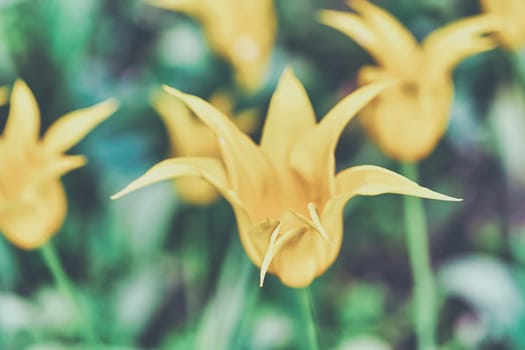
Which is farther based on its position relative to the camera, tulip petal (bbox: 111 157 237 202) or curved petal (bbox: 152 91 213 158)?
curved petal (bbox: 152 91 213 158)

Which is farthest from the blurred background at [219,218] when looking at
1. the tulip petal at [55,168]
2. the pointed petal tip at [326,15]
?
the tulip petal at [55,168]

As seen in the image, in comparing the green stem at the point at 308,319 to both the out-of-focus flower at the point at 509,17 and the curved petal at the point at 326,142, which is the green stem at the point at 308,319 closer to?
the curved petal at the point at 326,142

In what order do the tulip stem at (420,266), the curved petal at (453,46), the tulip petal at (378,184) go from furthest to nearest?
the tulip stem at (420,266) → the curved petal at (453,46) → the tulip petal at (378,184)

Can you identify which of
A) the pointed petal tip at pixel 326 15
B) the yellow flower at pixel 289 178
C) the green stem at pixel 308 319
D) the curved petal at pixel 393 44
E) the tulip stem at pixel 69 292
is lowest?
the tulip stem at pixel 69 292

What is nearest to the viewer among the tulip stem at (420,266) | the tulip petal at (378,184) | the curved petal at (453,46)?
the tulip petal at (378,184)

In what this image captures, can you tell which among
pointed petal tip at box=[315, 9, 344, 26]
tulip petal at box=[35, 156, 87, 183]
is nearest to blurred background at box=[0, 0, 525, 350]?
pointed petal tip at box=[315, 9, 344, 26]

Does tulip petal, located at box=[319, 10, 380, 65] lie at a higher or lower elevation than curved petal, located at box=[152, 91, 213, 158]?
higher

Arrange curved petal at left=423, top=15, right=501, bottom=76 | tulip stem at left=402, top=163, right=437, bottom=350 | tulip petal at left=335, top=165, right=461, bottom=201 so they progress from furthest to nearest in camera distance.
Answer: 1. tulip stem at left=402, top=163, right=437, bottom=350
2. curved petal at left=423, top=15, right=501, bottom=76
3. tulip petal at left=335, top=165, right=461, bottom=201

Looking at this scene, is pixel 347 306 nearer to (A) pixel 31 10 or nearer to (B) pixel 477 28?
(B) pixel 477 28

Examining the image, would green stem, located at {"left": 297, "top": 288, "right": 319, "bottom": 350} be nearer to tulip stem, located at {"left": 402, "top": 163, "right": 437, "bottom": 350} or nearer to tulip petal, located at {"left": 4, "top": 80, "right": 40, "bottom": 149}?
tulip stem, located at {"left": 402, "top": 163, "right": 437, "bottom": 350}
